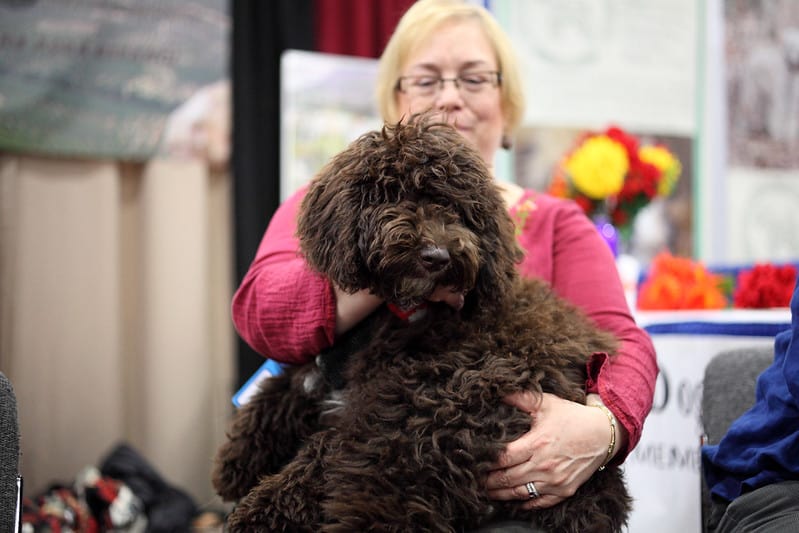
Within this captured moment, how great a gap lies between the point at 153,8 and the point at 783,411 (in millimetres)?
3397

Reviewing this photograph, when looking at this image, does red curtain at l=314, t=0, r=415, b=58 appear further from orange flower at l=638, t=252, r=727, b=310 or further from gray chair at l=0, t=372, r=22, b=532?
gray chair at l=0, t=372, r=22, b=532

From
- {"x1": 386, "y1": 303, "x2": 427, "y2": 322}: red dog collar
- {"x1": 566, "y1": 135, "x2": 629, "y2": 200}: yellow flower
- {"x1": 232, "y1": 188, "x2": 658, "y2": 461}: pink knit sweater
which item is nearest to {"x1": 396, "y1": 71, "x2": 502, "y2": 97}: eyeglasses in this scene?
{"x1": 232, "y1": 188, "x2": 658, "y2": 461}: pink knit sweater

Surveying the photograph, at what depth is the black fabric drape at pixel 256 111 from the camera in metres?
3.98

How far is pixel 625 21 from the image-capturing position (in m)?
5.15

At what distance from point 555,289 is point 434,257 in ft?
1.90

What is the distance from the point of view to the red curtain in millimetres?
4199

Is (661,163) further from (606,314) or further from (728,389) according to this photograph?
(606,314)

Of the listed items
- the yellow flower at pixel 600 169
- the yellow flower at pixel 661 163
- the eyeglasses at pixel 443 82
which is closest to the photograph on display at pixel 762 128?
the yellow flower at pixel 661 163

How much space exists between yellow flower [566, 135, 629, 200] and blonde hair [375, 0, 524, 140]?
1341mm

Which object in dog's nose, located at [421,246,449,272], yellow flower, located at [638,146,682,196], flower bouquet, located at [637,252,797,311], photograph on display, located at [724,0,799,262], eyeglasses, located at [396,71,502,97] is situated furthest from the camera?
photograph on display, located at [724,0,799,262]

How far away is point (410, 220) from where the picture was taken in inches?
50.3

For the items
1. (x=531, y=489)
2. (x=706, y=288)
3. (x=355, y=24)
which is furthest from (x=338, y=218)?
(x=355, y=24)

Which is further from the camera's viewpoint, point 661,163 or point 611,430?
point 661,163

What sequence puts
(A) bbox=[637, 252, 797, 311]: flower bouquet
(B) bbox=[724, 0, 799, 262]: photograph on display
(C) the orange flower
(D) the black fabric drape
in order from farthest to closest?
(B) bbox=[724, 0, 799, 262]: photograph on display < (D) the black fabric drape < (C) the orange flower < (A) bbox=[637, 252, 797, 311]: flower bouquet
